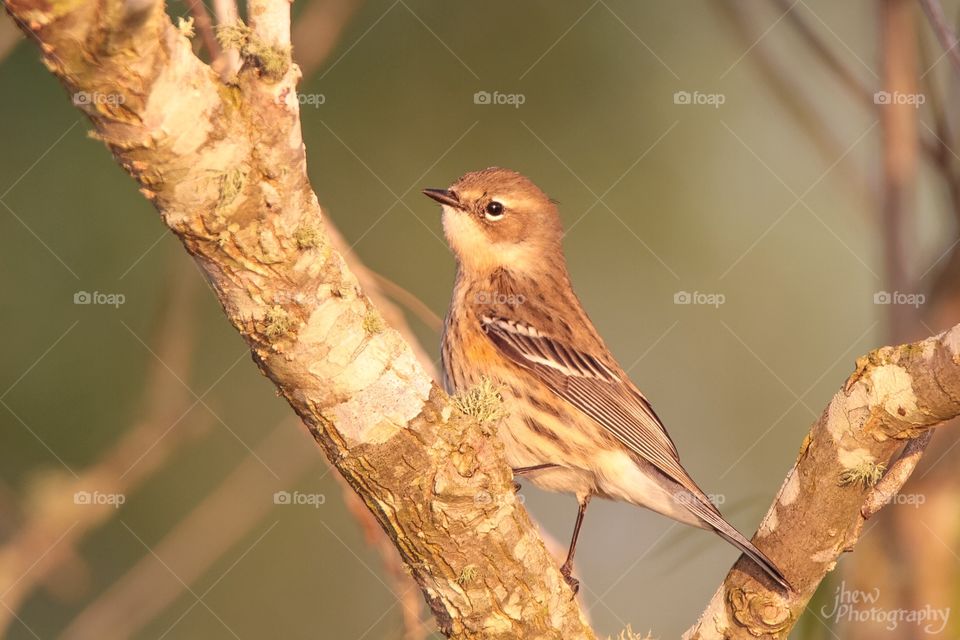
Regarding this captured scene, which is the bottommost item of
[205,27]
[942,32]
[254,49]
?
[254,49]

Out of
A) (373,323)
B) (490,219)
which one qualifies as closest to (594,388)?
(490,219)

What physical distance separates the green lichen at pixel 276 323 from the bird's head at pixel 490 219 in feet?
11.1

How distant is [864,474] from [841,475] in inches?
3.6

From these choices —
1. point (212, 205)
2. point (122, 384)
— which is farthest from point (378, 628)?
point (212, 205)

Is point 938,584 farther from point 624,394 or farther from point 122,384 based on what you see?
point 122,384

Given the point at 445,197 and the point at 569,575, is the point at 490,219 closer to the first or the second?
the point at 445,197

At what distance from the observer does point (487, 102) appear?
973cm

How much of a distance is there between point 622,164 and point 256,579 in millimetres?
5244

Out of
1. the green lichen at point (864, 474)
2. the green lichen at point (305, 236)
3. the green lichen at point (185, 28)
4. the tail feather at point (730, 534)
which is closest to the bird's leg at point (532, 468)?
the tail feather at point (730, 534)

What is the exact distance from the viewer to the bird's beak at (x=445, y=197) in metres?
6.79

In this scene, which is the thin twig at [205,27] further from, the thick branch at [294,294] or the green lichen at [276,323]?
the green lichen at [276,323]

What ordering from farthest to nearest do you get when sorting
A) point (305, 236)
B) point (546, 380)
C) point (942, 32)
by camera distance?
point (546, 380) → point (942, 32) → point (305, 236)

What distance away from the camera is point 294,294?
3430mm

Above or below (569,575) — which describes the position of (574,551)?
above
